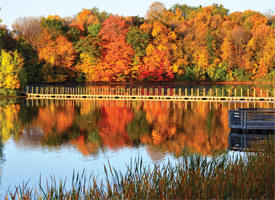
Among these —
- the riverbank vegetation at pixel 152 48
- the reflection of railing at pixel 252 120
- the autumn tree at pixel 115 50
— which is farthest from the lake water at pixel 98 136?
the autumn tree at pixel 115 50

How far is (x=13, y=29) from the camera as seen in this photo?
49906 millimetres

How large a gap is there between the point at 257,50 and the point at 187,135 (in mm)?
35688

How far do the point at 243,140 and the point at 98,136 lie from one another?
5.88m

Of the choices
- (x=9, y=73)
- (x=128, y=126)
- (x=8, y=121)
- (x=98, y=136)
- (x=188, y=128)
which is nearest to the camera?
(x=98, y=136)

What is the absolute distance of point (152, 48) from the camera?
4862 cm

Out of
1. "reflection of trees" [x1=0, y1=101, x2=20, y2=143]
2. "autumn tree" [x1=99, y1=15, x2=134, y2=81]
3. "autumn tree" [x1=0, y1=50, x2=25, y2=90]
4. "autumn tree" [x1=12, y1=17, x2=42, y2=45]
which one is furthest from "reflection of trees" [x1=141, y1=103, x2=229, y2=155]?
"autumn tree" [x1=12, y1=17, x2=42, y2=45]

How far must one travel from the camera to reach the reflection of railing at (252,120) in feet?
53.2

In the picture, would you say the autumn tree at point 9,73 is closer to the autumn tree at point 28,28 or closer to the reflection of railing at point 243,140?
the autumn tree at point 28,28

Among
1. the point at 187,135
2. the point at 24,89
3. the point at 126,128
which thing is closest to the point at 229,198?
the point at 187,135

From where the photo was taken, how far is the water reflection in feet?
51.8

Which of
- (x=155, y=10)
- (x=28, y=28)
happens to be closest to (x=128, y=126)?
(x=28, y=28)

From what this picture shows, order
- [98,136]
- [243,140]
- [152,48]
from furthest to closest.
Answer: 1. [152,48]
2. [98,136]
3. [243,140]

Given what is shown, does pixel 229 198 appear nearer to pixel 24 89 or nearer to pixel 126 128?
pixel 126 128

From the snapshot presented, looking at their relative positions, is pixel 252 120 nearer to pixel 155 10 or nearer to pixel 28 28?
pixel 28 28
